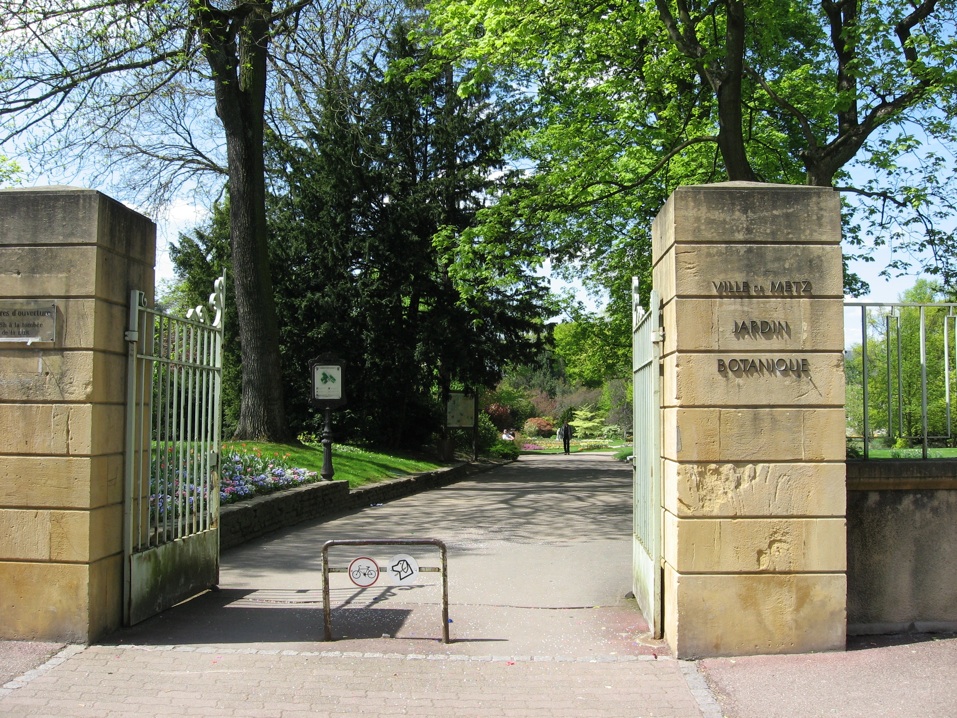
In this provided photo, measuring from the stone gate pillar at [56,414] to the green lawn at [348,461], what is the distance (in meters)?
8.59

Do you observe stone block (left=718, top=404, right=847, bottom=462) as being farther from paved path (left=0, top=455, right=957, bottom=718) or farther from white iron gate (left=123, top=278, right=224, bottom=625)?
white iron gate (left=123, top=278, right=224, bottom=625)

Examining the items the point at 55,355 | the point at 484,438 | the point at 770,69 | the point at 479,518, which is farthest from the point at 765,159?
the point at 484,438

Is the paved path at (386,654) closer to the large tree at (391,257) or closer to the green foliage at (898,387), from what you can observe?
the green foliage at (898,387)

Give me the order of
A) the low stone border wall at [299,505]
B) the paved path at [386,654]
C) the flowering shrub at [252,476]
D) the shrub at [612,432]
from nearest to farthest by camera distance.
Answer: the paved path at [386,654] < the low stone border wall at [299,505] < the flowering shrub at [252,476] < the shrub at [612,432]

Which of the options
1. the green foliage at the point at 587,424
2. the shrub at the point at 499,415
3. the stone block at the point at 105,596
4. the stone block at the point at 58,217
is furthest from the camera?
the green foliage at the point at 587,424

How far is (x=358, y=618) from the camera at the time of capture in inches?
285

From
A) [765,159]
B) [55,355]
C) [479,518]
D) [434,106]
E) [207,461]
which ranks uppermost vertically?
[434,106]

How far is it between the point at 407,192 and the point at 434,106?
2918mm

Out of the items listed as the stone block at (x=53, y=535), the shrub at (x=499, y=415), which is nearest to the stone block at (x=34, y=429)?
the stone block at (x=53, y=535)

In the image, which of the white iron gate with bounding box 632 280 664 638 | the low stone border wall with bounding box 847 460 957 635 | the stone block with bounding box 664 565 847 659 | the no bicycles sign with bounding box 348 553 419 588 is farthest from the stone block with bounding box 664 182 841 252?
the no bicycles sign with bounding box 348 553 419 588

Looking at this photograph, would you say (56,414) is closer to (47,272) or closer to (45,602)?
(47,272)

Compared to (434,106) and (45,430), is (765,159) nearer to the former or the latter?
(434,106)

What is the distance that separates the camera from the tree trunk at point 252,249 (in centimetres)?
1894

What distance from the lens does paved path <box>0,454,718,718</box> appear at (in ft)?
17.0
